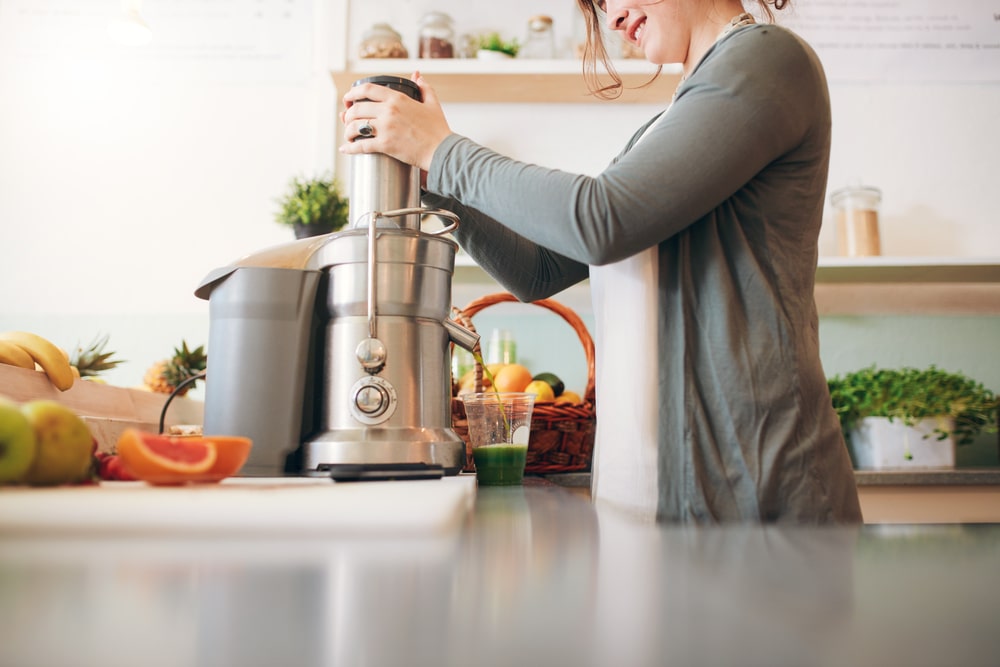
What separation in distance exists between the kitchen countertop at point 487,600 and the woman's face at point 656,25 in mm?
771

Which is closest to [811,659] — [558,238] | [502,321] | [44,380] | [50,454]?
[50,454]

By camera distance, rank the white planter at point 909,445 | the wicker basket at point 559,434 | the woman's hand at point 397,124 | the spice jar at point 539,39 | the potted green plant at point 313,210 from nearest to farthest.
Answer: the woman's hand at point 397,124 < the wicker basket at point 559,434 < the white planter at point 909,445 < the potted green plant at point 313,210 < the spice jar at point 539,39

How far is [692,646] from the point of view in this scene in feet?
0.64

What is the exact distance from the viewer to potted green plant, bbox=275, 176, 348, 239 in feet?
6.25

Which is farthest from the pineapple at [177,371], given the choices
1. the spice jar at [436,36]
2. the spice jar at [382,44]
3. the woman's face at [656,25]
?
the woman's face at [656,25]

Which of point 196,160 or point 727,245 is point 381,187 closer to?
point 727,245

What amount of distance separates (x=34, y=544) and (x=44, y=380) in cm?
83

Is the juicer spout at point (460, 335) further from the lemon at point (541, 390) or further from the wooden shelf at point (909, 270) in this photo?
the wooden shelf at point (909, 270)

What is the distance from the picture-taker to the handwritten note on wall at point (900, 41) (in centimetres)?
225

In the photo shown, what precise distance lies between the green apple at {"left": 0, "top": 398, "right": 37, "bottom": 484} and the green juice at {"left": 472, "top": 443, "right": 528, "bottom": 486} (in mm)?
536

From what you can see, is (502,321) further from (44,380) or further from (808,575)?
(808,575)

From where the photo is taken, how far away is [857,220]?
202 centimetres

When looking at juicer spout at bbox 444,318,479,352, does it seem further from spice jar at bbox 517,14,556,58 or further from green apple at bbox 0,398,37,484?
spice jar at bbox 517,14,556,58

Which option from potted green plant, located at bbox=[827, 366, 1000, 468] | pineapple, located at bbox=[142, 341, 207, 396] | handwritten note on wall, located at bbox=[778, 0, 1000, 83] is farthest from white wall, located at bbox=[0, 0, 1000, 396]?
potted green plant, located at bbox=[827, 366, 1000, 468]
